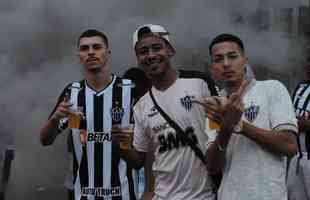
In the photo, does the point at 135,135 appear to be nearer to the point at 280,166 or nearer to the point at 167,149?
the point at 167,149

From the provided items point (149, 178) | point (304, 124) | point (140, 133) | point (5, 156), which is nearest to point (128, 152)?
point (140, 133)

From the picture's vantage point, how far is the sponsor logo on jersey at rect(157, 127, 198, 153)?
3512 millimetres

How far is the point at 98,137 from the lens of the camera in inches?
165

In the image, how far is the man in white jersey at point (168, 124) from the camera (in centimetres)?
351

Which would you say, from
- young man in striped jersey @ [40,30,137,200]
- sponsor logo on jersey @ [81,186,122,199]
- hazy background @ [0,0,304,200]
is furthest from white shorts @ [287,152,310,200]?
sponsor logo on jersey @ [81,186,122,199]

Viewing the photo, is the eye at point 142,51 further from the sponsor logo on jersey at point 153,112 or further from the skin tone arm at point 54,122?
the skin tone arm at point 54,122

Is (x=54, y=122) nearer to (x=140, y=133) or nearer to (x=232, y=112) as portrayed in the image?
(x=140, y=133)

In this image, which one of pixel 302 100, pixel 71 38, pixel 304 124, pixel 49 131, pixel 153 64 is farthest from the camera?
pixel 71 38

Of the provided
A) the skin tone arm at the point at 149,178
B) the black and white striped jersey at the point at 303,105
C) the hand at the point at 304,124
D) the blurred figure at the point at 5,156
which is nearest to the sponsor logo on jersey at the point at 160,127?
the skin tone arm at the point at 149,178

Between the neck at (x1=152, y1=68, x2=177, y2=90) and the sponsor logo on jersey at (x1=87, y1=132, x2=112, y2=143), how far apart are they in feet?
2.07

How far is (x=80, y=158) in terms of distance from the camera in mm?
4246

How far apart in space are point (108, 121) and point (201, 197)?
96cm

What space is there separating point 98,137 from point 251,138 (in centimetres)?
136

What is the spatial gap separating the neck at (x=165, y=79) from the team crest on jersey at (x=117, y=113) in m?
0.59
